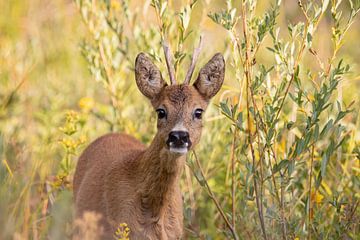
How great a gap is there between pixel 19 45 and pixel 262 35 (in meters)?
5.06

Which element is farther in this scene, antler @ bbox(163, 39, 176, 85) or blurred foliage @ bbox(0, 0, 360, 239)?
antler @ bbox(163, 39, 176, 85)

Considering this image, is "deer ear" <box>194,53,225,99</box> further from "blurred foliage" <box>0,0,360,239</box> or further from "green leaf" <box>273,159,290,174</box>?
"green leaf" <box>273,159,290,174</box>

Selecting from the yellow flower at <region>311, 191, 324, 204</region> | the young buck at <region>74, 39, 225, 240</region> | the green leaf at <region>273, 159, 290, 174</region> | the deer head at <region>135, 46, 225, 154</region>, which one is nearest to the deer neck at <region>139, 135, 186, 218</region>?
the young buck at <region>74, 39, 225, 240</region>

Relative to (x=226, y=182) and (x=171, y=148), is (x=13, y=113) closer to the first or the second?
(x=226, y=182)

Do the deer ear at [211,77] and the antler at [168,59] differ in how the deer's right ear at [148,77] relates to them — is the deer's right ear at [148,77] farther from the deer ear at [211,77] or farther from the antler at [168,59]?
the deer ear at [211,77]

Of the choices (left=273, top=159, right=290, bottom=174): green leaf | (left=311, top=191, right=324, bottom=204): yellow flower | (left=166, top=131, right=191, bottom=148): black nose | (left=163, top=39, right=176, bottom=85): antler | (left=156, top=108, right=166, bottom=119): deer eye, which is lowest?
(left=311, top=191, right=324, bottom=204): yellow flower

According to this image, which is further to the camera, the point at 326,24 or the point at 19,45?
the point at 326,24

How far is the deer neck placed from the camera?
5.73 metres

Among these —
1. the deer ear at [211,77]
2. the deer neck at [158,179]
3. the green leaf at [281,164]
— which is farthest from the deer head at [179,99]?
the green leaf at [281,164]

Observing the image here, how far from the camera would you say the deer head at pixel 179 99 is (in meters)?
5.37

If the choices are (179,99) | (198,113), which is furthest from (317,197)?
(179,99)

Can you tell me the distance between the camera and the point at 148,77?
5895mm

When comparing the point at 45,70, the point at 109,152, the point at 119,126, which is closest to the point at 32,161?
the point at 109,152

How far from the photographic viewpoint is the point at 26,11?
1122cm
